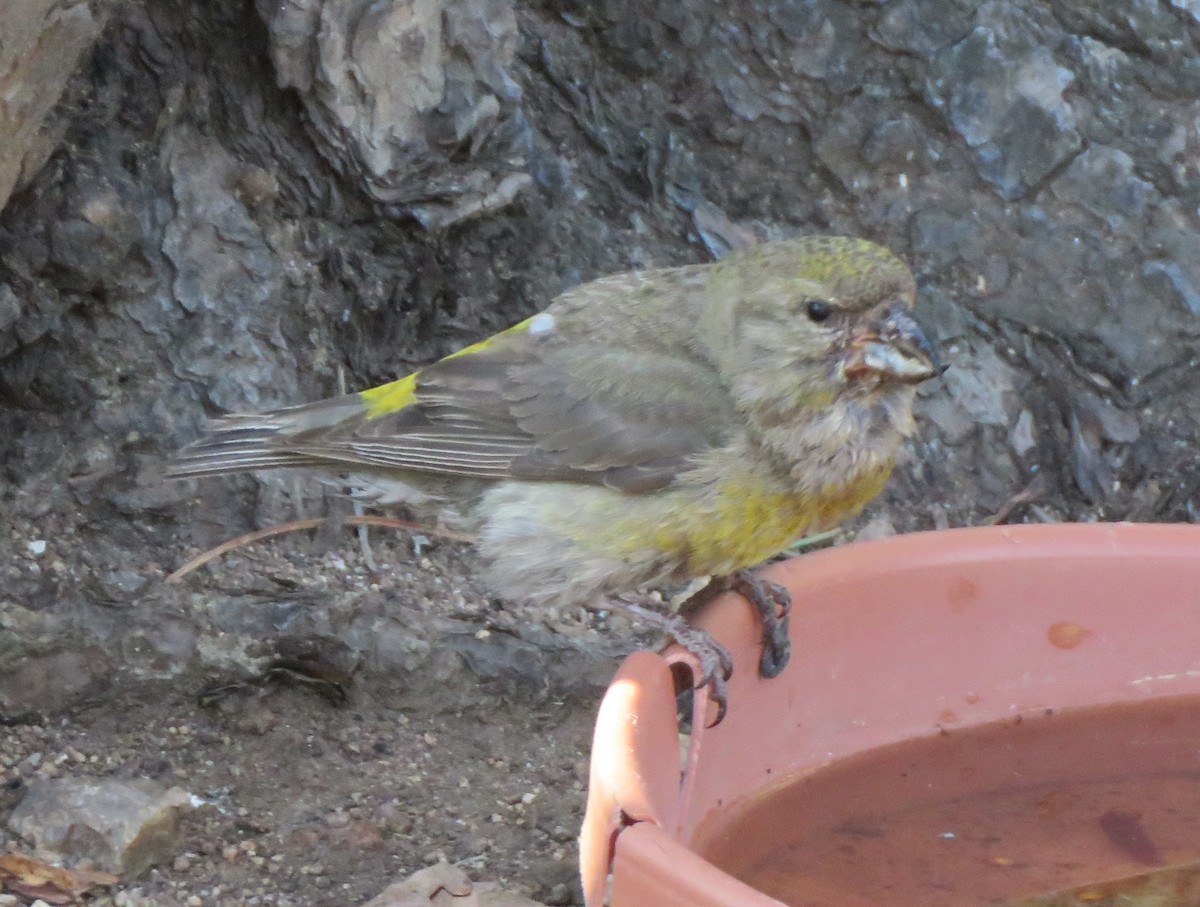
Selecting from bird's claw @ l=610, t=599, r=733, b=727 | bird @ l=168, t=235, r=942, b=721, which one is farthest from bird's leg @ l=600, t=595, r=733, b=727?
bird @ l=168, t=235, r=942, b=721

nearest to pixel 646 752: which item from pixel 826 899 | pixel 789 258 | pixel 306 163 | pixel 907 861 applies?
pixel 826 899

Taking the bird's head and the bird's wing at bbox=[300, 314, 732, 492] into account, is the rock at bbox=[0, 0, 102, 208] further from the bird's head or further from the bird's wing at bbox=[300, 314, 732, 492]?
the bird's head

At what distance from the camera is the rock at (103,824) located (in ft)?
9.69

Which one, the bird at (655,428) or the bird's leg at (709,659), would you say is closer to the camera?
the bird's leg at (709,659)

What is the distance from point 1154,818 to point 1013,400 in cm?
195

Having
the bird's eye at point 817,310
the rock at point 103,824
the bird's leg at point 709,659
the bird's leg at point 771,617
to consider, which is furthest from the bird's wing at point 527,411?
the rock at point 103,824

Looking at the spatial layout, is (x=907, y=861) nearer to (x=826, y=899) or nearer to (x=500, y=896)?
(x=826, y=899)

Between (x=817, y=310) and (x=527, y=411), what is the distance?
70 centimetres

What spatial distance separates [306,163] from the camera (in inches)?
154

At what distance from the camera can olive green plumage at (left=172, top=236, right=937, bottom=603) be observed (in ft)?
9.89

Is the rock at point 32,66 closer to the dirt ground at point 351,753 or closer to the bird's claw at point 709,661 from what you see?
the dirt ground at point 351,753

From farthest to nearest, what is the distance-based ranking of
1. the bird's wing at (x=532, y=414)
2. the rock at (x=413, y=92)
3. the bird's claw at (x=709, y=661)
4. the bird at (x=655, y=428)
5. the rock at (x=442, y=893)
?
1. the rock at (x=413, y=92)
2. the bird's wing at (x=532, y=414)
3. the bird at (x=655, y=428)
4. the rock at (x=442, y=893)
5. the bird's claw at (x=709, y=661)

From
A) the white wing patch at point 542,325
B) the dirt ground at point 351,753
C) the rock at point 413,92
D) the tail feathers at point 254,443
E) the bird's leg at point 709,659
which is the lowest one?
the dirt ground at point 351,753

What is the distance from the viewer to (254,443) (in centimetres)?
330
